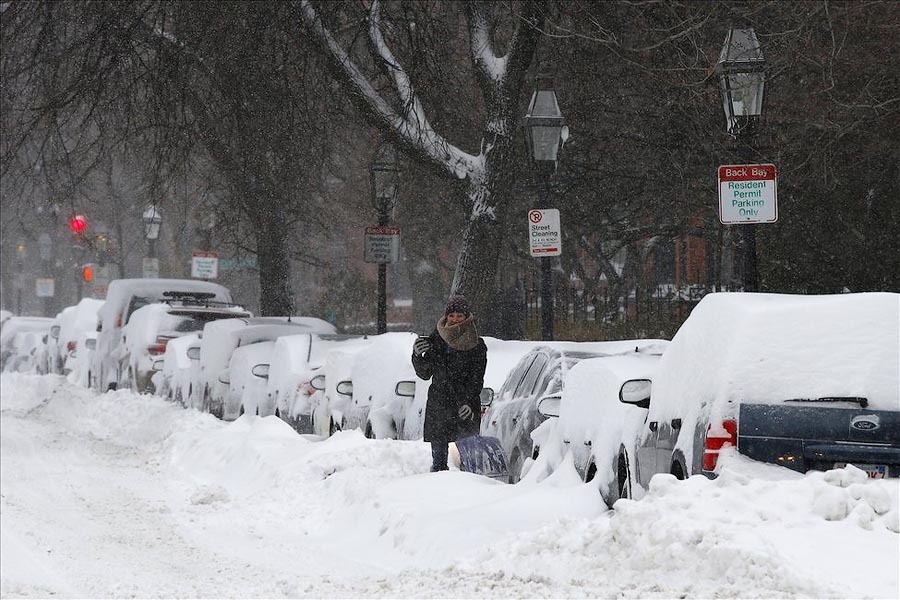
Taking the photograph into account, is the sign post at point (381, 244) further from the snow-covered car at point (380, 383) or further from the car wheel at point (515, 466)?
the car wheel at point (515, 466)

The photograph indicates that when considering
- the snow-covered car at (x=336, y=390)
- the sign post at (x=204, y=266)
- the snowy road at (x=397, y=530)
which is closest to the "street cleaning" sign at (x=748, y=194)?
the snowy road at (x=397, y=530)

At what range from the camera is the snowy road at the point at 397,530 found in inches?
257

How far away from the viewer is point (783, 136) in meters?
17.6

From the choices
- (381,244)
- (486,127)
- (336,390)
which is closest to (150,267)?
(381,244)

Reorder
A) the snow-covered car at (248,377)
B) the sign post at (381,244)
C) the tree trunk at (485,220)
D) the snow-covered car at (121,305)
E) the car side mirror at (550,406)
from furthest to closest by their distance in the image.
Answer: the snow-covered car at (121,305), the sign post at (381,244), the tree trunk at (485,220), the snow-covered car at (248,377), the car side mirror at (550,406)

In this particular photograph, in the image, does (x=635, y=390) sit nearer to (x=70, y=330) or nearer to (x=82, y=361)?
(x=82, y=361)

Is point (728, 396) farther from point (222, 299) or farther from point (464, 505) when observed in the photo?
point (222, 299)

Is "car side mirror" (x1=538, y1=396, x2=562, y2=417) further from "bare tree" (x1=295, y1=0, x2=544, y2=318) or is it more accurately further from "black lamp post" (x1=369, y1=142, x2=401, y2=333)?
"black lamp post" (x1=369, y1=142, x2=401, y2=333)

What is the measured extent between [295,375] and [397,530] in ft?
25.5

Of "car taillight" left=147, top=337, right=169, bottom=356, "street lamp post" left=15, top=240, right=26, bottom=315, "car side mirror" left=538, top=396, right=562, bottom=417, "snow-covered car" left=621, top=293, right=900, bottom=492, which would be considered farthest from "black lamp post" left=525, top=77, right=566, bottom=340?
"street lamp post" left=15, top=240, right=26, bottom=315

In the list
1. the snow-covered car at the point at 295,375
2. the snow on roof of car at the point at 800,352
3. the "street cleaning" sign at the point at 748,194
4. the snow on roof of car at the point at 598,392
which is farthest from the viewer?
the snow-covered car at the point at 295,375

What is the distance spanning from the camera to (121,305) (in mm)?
25641

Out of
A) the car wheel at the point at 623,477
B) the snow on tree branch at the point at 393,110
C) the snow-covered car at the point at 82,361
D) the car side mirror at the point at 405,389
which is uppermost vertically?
the snow on tree branch at the point at 393,110

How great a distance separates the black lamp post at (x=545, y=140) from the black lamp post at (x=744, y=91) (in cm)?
353
